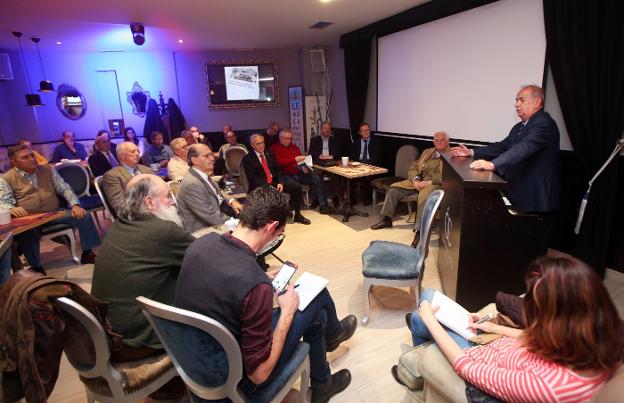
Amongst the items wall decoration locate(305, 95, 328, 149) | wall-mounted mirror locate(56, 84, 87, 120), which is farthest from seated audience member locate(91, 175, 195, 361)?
wall-mounted mirror locate(56, 84, 87, 120)

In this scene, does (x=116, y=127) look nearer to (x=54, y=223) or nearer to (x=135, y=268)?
(x=54, y=223)

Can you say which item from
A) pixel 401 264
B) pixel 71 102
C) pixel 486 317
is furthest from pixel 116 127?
pixel 486 317

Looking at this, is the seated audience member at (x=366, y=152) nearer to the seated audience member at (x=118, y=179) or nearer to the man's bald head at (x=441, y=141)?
the man's bald head at (x=441, y=141)

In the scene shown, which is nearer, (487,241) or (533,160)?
(487,241)

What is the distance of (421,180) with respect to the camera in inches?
171

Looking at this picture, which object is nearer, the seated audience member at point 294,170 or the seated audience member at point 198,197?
the seated audience member at point 198,197

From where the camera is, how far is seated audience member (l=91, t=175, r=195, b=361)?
4.75 feet

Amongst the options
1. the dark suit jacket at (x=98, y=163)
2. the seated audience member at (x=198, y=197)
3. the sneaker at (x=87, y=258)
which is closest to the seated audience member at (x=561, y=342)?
the seated audience member at (x=198, y=197)

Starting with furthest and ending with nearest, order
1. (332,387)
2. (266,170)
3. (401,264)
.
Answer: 1. (266,170)
2. (401,264)
3. (332,387)

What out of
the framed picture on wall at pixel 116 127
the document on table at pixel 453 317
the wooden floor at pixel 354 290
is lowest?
the wooden floor at pixel 354 290

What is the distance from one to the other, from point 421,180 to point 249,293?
362 centimetres

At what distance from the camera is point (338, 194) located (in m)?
5.63

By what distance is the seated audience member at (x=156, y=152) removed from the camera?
18.8 feet

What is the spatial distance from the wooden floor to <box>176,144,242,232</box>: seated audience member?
99 centimetres
